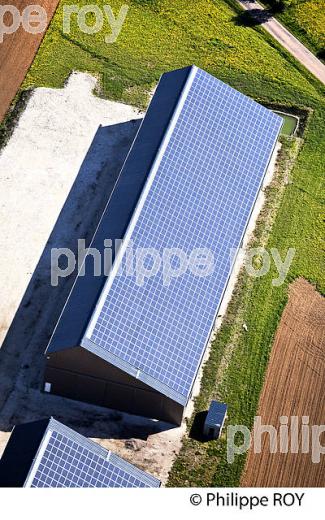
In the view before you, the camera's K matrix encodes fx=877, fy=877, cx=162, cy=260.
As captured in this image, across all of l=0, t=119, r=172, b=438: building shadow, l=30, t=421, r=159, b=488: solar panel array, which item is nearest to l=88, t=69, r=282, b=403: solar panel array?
l=0, t=119, r=172, b=438: building shadow

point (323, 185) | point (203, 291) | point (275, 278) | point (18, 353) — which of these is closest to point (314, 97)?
point (323, 185)

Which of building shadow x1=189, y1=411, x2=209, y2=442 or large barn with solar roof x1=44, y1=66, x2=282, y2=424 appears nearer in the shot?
large barn with solar roof x1=44, y1=66, x2=282, y2=424

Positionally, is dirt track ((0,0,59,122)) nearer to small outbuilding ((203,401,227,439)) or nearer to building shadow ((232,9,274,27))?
building shadow ((232,9,274,27))

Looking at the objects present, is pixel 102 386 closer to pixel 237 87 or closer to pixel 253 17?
pixel 237 87

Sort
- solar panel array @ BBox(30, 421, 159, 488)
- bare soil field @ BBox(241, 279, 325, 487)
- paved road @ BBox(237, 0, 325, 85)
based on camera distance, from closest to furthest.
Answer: solar panel array @ BBox(30, 421, 159, 488)
bare soil field @ BBox(241, 279, 325, 487)
paved road @ BBox(237, 0, 325, 85)

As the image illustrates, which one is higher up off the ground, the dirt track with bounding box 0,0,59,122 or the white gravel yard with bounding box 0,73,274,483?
the dirt track with bounding box 0,0,59,122

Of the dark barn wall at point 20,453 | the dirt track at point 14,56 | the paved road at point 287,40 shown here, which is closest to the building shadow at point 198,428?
the dark barn wall at point 20,453

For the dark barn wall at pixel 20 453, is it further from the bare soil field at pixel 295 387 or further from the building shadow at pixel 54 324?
the bare soil field at pixel 295 387
